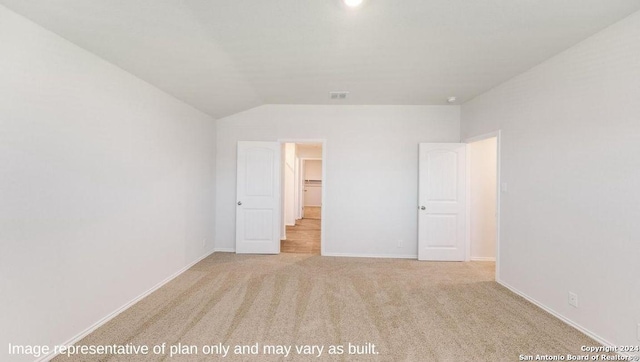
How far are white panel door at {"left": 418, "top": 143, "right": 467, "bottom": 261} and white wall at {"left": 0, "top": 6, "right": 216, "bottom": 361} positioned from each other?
3.80 meters

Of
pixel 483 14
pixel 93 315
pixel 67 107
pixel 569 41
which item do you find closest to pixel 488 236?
pixel 569 41

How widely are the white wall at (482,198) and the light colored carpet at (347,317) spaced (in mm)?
684

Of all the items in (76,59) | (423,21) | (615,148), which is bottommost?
(615,148)

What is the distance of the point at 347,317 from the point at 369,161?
264cm

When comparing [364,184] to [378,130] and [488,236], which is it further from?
[488,236]

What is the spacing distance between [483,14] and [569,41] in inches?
42.0

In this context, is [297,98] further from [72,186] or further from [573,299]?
[573,299]

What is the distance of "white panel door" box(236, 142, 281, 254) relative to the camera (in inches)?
175

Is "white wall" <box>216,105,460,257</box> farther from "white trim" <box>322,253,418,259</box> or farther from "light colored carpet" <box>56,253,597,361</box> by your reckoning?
"light colored carpet" <box>56,253,597,361</box>

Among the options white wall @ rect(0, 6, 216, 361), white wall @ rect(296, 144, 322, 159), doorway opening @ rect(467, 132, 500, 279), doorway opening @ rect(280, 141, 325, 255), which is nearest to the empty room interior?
white wall @ rect(0, 6, 216, 361)

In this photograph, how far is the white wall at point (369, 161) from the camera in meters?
4.32

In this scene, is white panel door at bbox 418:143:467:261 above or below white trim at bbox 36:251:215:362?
above

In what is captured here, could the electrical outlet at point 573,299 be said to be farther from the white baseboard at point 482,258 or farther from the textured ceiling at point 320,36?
the textured ceiling at point 320,36

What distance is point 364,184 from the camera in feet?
14.4
